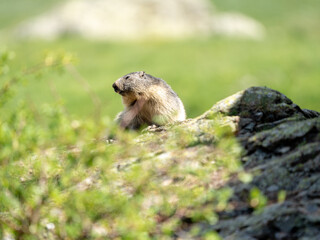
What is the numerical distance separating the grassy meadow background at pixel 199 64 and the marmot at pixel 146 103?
59.9 feet

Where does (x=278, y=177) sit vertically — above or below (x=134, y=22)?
below

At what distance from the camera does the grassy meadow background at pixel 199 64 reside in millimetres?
36156

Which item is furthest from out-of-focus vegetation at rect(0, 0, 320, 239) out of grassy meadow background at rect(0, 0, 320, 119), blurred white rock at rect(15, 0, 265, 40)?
blurred white rock at rect(15, 0, 265, 40)

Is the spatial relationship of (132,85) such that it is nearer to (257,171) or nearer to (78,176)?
(257,171)

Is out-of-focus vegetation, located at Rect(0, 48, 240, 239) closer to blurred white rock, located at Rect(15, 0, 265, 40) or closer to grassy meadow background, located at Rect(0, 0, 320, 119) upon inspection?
grassy meadow background, located at Rect(0, 0, 320, 119)

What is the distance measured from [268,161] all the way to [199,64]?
3638 centimetres

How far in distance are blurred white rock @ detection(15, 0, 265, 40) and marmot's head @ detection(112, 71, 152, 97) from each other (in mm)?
40017

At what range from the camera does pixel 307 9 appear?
6075 cm

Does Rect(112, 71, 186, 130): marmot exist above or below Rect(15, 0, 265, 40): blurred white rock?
below

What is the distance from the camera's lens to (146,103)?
12.1 m

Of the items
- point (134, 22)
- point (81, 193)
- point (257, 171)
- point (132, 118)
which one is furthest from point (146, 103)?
point (134, 22)

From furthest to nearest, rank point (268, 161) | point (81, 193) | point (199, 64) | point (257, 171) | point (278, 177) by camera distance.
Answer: point (199, 64) < point (268, 161) < point (257, 171) < point (278, 177) < point (81, 193)

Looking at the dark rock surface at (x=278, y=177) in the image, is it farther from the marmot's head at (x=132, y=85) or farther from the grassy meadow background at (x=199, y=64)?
the grassy meadow background at (x=199, y=64)

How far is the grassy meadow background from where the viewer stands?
36156 millimetres
